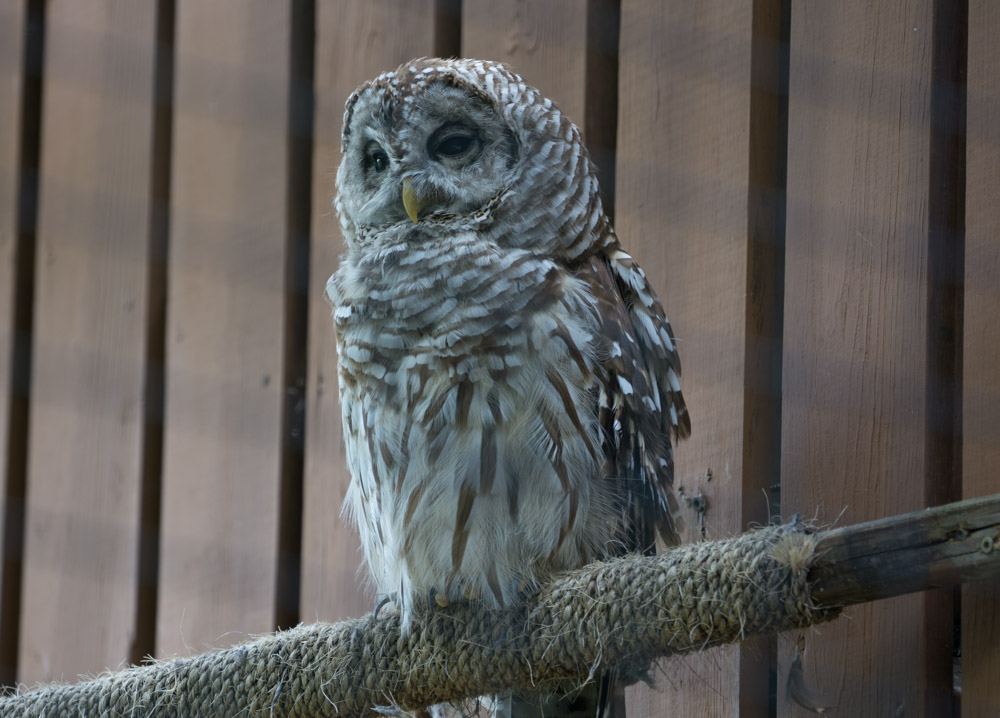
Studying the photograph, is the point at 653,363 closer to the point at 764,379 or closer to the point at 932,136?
the point at 764,379

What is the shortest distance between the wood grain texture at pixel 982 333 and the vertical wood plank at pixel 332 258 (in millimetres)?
1299

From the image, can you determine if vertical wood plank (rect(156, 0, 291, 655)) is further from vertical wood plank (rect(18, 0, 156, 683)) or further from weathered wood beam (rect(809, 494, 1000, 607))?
weathered wood beam (rect(809, 494, 1000, 607))

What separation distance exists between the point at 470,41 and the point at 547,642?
1.51 meters

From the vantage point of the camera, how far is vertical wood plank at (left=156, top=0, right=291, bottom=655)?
2.84 metres

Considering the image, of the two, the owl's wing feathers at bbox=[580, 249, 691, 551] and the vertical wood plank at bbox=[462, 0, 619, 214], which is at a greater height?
the vertical wood plank at bbox=[462, 0, 619, 214]

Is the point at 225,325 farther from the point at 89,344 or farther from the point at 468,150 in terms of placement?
the point at 468,150

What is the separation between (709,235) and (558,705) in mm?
913

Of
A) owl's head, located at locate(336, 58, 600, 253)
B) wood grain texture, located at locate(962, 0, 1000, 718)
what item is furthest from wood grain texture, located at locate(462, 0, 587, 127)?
wood grain texture, located at locate(962, 0, 1000, 718)

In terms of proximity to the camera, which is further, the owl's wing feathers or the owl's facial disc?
the owl's facial disc

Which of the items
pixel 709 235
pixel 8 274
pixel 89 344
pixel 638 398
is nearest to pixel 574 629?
pixel 638 398


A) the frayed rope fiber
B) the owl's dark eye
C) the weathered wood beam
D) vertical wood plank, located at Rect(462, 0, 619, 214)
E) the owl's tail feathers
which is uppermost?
vertical wood plank, located at Rect(462, 0, 619, 214)

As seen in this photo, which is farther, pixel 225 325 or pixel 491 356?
pixel 225 325

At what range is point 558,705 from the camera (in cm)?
209

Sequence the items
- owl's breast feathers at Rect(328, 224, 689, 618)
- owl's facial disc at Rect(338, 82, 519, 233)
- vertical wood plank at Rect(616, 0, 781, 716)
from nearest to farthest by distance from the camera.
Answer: owl's breast feathers at Rect(328, 224, 689, 618) → vertical wood plank at Rect(616, 0, 781, 716) → owl's facial disc at Rect(338, 82, 519, 233)
